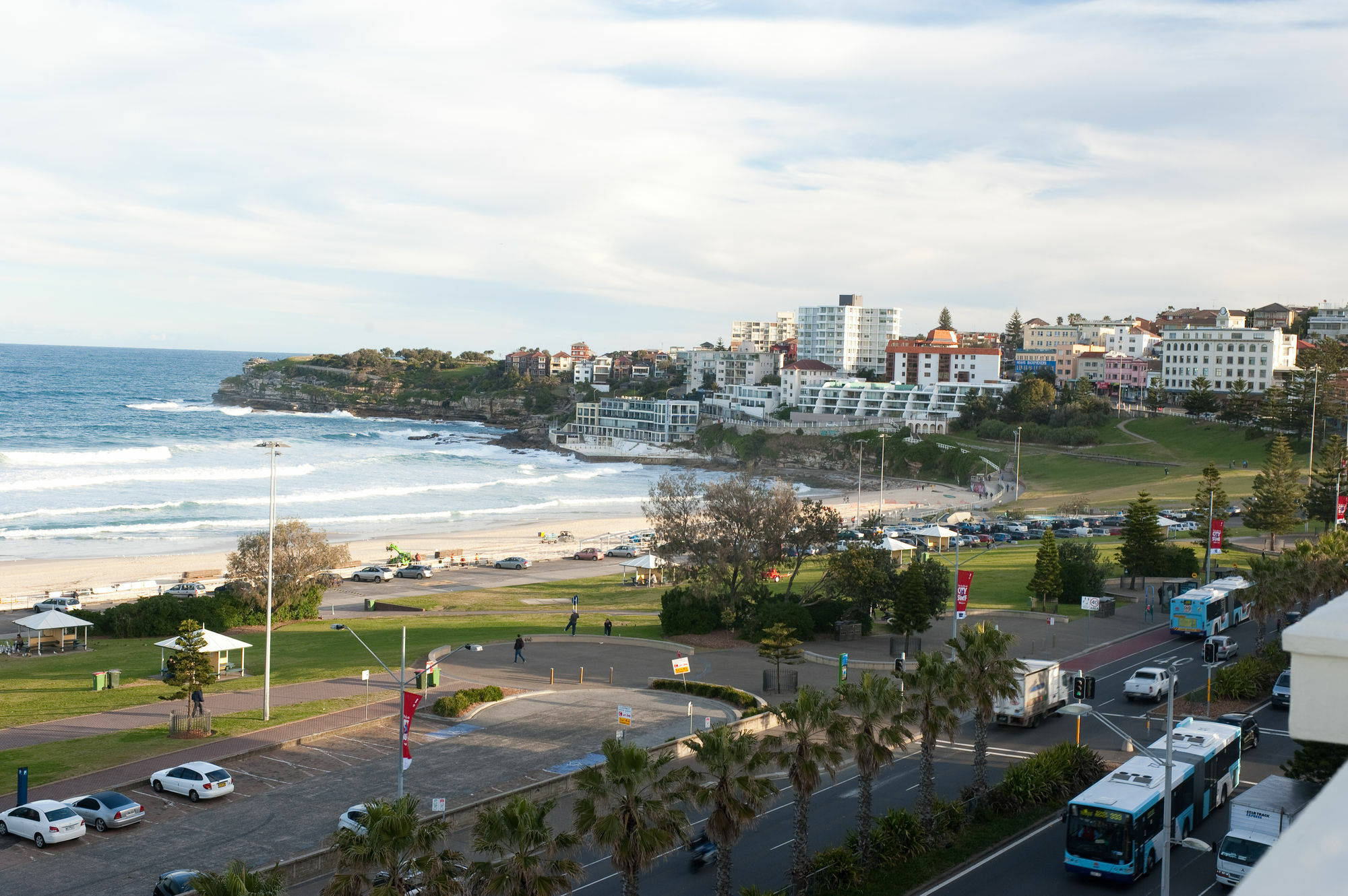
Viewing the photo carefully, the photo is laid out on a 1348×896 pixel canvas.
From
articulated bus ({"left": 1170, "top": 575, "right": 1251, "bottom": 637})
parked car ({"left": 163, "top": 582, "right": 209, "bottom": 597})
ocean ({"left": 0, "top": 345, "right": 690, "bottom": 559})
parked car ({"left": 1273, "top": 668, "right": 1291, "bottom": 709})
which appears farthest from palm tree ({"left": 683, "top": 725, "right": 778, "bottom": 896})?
ocean ({"left": 0, "top": 345, "right": 690, "bottom": 559})

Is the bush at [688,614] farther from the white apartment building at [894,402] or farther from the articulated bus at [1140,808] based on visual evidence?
the white apartment building at [894,402]

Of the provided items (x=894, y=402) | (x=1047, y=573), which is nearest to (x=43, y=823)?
(x=1047, y=573)

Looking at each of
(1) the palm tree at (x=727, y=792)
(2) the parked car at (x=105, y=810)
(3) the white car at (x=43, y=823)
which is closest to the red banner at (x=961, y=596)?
(1) the palm tree at (x=727, y=792)

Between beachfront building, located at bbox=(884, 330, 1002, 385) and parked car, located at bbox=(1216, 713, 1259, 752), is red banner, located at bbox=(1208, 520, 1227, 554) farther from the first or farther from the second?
beachfront building, located at bbox=(884, 330, 1002, 385)

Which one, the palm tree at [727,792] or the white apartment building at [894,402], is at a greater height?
the white apartment building at [894,402]

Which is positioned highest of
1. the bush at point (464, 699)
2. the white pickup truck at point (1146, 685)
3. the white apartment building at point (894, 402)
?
the white apartment building at point (894, 402)

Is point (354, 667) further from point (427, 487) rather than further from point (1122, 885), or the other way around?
point (427, 487)

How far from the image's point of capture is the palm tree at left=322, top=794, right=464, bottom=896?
15.9 meters

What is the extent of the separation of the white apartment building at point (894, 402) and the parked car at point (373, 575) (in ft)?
303

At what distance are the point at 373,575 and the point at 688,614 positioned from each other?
25.3 m

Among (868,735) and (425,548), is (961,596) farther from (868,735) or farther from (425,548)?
(425,548)

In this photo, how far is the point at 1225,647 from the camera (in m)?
39.9

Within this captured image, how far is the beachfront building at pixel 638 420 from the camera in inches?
6663

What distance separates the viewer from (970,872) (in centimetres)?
2202
